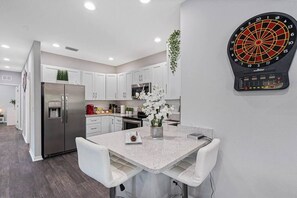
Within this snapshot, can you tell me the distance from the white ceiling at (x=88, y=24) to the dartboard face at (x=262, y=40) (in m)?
1.02

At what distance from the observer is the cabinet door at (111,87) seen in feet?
16.5

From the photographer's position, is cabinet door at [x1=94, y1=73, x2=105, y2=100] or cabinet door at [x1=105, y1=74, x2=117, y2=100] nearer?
cabinet door at [x1=94, y1=73, x2=105, y2=100]

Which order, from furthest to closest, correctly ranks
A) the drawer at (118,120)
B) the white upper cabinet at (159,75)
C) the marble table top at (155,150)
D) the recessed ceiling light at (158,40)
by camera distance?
the drawer at (118,120), the white upper cabinet at (159,75), the recessed ceiling light at (158,40), the marble table top at (155,150)

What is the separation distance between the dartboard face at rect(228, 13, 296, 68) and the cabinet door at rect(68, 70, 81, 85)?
4158 millimetres

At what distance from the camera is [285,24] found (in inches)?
46.2

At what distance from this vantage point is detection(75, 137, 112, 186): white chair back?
1052mm

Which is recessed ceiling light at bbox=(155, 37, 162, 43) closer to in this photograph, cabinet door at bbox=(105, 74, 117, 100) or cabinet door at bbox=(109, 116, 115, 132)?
cabinet door at bbox=(105, 74, 117, 100)

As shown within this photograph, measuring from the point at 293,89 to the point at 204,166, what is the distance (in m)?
0.97

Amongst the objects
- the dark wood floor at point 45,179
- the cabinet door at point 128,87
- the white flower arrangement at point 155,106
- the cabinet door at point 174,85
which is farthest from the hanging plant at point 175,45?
the cabinet door at point 128,87

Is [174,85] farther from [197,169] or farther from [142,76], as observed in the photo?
[197,169]

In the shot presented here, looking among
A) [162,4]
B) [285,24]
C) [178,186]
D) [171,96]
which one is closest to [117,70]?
[171,96]

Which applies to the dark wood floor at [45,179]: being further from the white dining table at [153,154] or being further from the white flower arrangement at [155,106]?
the white flower arrangement at [155,106]

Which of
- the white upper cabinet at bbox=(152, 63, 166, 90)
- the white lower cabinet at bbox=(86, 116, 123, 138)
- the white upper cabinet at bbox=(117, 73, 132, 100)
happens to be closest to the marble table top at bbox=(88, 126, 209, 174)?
the white upper cabinet at bbox=(152, 63, 166, 90)

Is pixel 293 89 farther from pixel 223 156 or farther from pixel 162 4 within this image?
pixel 162 4
